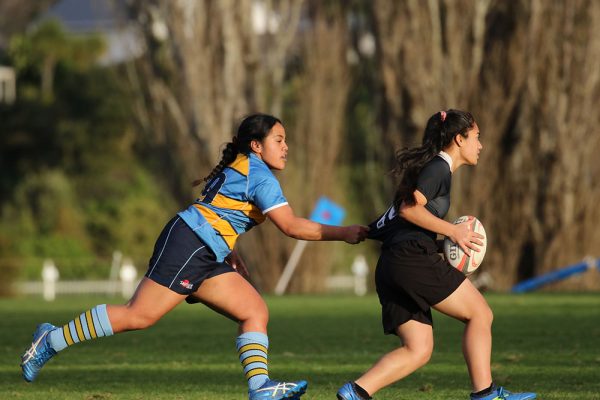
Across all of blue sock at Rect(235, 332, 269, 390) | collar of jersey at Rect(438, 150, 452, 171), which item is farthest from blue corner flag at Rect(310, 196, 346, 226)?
collar of jersey at Rect(438, 150, 452, 171)

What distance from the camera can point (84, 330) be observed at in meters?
8.10

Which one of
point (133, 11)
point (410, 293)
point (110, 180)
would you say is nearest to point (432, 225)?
point (410, 293)

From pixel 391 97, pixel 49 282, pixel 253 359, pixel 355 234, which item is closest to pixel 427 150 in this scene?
pixel 355 234

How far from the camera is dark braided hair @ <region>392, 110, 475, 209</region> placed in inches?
301

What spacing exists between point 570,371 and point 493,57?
682 inches

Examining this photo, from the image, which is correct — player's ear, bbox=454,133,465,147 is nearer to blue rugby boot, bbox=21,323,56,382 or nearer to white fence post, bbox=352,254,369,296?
blue rugby boot, bbox=21,323,56,382

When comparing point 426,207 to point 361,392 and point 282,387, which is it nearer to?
point 361,392

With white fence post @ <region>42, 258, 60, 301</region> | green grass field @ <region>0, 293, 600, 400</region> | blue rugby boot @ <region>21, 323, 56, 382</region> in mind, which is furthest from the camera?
white fence post @ <region>42, 258, 60, 301</region>

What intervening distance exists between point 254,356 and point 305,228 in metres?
0.74

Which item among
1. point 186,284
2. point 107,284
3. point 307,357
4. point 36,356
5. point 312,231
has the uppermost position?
point 312,231

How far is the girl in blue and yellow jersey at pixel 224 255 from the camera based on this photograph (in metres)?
7.90

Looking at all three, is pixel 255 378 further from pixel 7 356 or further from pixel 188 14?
pixel 188 14

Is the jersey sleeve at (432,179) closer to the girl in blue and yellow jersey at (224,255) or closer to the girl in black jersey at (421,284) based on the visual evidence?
the girl in black jersey at (421,284)

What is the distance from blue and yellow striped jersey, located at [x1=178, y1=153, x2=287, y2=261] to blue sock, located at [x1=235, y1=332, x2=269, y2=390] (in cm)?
46
